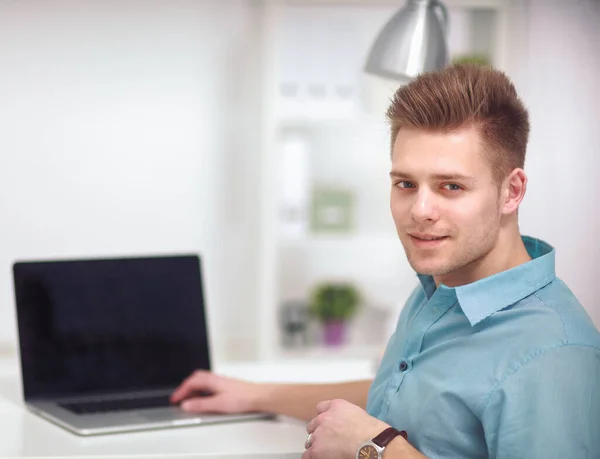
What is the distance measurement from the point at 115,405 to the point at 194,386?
0.15m

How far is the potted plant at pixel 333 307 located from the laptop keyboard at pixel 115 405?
174 centimetres

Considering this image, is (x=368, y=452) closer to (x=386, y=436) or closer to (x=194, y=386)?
(x=386, y=436)

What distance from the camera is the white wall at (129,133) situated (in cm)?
350

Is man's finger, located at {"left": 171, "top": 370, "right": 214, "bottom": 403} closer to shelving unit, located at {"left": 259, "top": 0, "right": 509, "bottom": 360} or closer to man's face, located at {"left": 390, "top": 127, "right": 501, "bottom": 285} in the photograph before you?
man's face, located at {"left": 390, "top": 127, "right": 501, "bottom": 285}

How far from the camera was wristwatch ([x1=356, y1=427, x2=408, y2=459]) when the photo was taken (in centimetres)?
131

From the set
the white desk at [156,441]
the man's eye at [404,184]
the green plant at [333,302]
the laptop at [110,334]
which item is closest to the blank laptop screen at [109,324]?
the laptop at [110,334]

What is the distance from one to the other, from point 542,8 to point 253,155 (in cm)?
125

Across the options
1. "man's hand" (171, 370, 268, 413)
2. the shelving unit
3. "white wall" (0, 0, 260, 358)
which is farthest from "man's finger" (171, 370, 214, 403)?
"white wall" (0, 0, 260, 358)

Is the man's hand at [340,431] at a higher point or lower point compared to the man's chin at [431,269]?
lower

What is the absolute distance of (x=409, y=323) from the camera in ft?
5.23

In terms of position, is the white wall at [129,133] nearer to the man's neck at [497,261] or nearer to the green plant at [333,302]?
the green plant at [333,302]

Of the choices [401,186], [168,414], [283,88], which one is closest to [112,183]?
[283,88]

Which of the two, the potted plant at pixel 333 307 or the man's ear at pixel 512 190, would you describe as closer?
the man's ear at pixel 512 190

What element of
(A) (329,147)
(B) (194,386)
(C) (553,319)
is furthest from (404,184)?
(A) (329,147)
